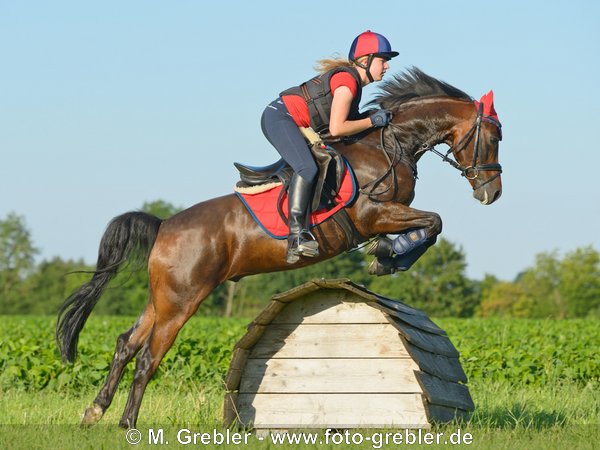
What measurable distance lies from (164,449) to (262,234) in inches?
82.9

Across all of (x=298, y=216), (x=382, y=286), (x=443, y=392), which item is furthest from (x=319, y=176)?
(x=382, y=286)

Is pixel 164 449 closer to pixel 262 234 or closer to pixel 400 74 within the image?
pixel 262 234

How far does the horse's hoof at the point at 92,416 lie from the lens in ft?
27.6

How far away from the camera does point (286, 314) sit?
337 inches

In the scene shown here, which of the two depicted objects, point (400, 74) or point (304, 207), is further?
point (400, 74)

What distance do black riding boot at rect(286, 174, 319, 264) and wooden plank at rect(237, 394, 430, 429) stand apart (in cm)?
134

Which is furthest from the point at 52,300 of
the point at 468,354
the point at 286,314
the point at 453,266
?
the point at 286,314

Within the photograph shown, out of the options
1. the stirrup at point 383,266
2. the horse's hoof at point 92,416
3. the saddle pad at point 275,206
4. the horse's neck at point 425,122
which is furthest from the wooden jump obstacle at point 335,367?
the horse's neck at point 425,122

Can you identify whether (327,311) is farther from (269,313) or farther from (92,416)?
(92,416)

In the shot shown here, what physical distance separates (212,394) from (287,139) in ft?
15.5

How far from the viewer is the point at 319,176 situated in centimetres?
809

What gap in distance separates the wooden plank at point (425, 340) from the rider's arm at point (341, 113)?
1.75m

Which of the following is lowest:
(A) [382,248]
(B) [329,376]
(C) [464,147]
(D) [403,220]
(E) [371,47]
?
(B) [329,376]

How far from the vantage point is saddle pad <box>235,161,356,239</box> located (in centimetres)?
812
